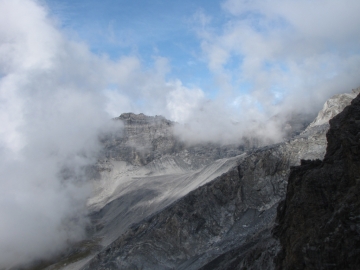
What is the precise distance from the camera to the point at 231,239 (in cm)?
4684

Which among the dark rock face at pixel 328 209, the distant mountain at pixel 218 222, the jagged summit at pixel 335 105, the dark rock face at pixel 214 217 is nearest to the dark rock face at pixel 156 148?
the distant mountain at pixel 218 222

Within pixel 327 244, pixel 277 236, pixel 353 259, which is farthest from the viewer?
pixel 277 236

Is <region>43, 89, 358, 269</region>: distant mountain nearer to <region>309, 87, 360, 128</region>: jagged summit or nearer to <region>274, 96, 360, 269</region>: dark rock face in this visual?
<region>309, 87, 360, 128</region>: jagged summit

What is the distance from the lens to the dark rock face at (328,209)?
13.6 meters

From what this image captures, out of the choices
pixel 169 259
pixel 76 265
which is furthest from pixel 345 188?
pixel 76 265

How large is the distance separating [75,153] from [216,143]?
70.8 meters

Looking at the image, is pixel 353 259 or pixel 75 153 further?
pixel 75 153

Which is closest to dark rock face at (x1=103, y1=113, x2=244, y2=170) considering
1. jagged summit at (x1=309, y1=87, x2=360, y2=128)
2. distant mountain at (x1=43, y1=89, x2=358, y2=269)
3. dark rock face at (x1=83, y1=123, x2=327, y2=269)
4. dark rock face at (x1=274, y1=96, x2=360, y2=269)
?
distant mountain at (x1=43, y1=89, x2=358, y2=269)

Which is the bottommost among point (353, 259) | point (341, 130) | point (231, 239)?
point (231, 239)

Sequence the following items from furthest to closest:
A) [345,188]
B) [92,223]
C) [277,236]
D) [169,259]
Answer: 1. [92,223]
2. [169,259]
3. [277,236]
4. [345,188]

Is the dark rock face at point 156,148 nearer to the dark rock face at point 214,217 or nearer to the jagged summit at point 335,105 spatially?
the jagged summit at point 335,105

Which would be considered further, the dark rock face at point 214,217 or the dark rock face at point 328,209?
the dark rock face at point 214,217

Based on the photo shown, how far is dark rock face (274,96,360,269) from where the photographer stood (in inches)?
534

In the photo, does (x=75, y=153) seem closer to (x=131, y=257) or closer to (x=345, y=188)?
(x=131, y=257)
